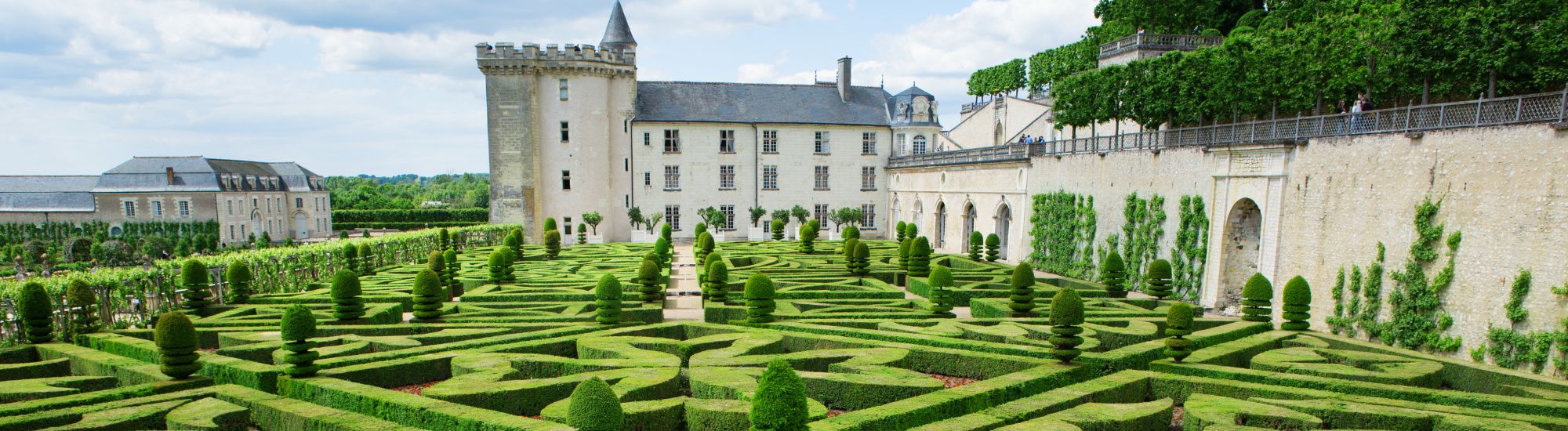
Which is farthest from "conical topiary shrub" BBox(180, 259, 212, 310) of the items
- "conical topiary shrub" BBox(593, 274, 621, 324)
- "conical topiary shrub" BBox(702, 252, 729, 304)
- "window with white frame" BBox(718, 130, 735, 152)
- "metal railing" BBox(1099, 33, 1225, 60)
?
"metal railing" BBox(1099, 33, 1225, 60)

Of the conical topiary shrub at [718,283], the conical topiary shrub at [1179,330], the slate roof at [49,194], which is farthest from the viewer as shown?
the slate roof at [49,194]

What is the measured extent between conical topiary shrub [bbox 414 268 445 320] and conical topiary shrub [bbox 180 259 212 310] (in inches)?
229

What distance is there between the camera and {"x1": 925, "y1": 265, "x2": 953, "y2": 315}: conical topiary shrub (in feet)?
60.1

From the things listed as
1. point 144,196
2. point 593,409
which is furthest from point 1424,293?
point 144,196

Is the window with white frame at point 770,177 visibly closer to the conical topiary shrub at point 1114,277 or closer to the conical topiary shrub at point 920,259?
the conical topiary shrub at point 920,259

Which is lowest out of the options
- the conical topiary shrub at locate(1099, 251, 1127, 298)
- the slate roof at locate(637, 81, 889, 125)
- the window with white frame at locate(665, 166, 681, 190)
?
the conical topiary shrub at locate(1099, 251, 1127, 298)

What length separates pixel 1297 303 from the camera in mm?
16766

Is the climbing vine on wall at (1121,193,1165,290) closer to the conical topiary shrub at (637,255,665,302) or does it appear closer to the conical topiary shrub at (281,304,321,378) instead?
the conical topiary shrub at (637,255,665,302)

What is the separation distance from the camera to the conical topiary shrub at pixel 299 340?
11922 mm

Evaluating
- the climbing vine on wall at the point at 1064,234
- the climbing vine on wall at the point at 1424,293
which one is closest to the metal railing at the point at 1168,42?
the climbing vine on wall at the point at 1064,234

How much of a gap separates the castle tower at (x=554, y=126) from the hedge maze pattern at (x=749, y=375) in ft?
82.9

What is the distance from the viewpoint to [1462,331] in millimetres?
17203

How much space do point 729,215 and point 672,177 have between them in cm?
452

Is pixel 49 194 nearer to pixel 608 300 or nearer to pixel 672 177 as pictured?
pixel 672 177
